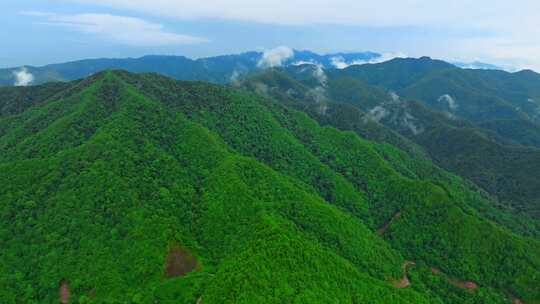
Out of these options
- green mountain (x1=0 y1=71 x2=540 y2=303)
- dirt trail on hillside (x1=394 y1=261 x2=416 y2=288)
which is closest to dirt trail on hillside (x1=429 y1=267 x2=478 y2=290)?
green mountain (x1=0 y1=71 x2=540 y2=303)

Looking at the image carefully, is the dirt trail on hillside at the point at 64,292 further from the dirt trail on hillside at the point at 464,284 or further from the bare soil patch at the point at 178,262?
the dirt trail on hillside at the point at 464,284

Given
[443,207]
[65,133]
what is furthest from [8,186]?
[443,207]

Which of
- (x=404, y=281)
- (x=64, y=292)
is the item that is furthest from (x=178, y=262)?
(x=404, y=281)

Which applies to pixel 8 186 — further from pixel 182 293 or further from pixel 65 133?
pixel 182 293

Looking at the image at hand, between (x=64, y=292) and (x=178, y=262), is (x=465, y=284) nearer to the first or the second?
(x=178, y=262)

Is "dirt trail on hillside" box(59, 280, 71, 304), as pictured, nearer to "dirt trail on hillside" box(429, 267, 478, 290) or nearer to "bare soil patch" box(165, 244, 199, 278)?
"bare soil patch" box(165, 244, 199, 278)

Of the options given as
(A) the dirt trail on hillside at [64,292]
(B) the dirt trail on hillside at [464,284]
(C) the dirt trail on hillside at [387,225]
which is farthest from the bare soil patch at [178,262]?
(B) the dirt trail on hillside at [464,284]
